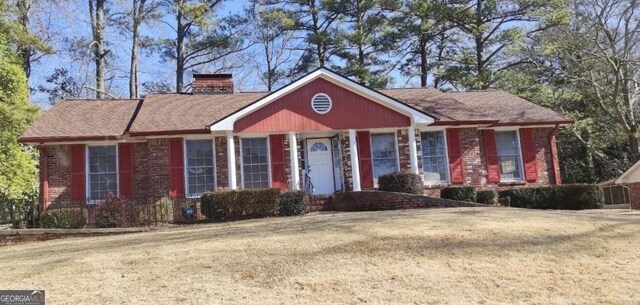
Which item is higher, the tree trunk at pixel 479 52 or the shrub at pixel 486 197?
the tree trunk at pixel 479 52

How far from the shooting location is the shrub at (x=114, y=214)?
15141mm

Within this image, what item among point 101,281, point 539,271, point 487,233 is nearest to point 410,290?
point 539,271

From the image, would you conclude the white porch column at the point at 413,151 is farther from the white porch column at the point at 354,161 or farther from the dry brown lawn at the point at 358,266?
the dry brown lawn at the point at 358,266

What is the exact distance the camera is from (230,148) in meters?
17.6

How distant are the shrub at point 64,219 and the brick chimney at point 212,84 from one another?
817 centimetres

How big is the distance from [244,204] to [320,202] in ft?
9.95

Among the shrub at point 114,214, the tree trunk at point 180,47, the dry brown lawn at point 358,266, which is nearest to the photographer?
the dry brown lawn at point 358,266

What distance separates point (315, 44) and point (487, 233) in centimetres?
2496

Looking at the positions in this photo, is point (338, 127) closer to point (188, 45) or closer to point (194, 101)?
point (194, 101)

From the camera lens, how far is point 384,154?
1952 centimetres

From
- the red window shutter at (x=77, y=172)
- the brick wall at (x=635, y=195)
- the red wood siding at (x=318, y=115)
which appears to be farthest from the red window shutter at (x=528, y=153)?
Answer: the red window shutter at (x=77, y=172)

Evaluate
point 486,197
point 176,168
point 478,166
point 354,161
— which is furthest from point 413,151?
point 176,168

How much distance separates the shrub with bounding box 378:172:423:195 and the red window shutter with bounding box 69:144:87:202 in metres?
9.89

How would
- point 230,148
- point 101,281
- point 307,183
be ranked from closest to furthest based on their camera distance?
point 101,281, point 230,148, point 307,183
